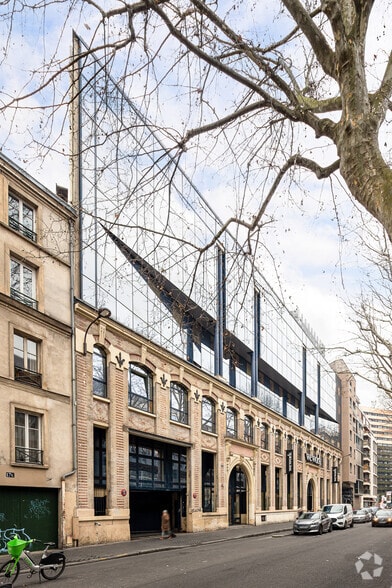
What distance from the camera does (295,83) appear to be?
715 cm

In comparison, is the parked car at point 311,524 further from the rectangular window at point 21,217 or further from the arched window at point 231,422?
the rectangular window at point 21,217

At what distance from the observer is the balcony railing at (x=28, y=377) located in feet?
67.1

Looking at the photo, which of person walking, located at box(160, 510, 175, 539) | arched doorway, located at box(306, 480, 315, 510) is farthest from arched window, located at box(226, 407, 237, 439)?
arched doorway, located at box(306, 480, 315, 510)

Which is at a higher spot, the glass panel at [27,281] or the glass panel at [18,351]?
the glass panel at [27,281]

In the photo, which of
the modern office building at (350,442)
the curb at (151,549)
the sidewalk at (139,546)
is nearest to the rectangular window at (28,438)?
the sidewalk at (139,546)

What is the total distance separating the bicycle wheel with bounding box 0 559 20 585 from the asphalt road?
1.02 ft

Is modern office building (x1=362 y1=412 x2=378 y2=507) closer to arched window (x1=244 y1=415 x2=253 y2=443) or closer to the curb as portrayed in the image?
arched window (x1=244 y1=415 x2=253 y2=443)

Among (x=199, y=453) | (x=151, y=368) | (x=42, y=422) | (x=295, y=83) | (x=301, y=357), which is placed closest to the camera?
(x=295, y=83)

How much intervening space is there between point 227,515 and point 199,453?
6164 mm

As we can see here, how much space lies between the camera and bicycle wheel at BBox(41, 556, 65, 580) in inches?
544

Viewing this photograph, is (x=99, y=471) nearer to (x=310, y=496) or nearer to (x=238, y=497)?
(x=238, y=497)

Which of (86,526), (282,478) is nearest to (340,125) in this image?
(86,526)

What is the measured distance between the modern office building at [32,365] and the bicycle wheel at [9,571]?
5.71 meters

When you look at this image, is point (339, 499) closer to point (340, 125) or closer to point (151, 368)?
point (151, 368)
